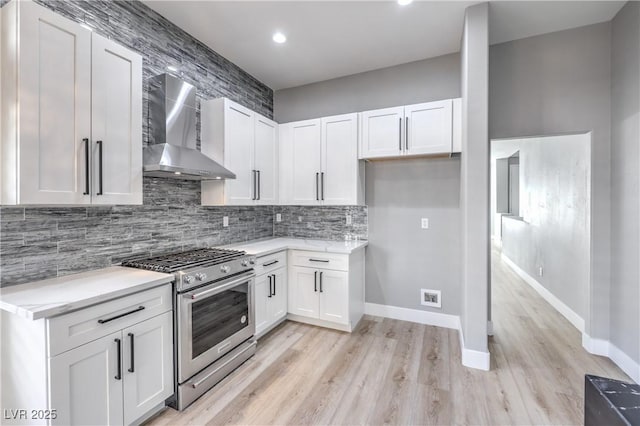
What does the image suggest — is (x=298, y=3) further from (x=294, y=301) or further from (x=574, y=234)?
(x=574, y=234)

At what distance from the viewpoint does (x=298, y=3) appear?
7.85 feet

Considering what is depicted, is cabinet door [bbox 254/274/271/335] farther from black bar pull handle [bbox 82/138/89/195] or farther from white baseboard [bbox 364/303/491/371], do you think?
black bar pull handle [bbox 82/138/89/195]

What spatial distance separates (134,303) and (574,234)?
174 inches

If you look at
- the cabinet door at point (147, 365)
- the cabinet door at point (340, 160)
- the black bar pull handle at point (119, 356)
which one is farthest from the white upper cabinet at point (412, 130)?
the black bar pull handle at point (119, 356)

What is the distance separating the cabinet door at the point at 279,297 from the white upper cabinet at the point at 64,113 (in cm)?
162

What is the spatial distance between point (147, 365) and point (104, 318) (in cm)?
46

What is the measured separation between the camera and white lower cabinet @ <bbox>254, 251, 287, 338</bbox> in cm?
290

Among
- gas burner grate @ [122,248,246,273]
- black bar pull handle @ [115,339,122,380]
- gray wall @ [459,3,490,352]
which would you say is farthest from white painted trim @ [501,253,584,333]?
black bar pull handle @ [115,339,122,380]

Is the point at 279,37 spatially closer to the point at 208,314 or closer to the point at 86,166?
the point at 86,166

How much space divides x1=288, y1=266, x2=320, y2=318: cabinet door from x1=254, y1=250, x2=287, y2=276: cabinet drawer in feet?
0.60

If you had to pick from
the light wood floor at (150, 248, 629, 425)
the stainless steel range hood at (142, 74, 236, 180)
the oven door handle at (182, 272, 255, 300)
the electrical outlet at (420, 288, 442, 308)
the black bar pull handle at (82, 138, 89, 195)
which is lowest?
the light wood floor at (150, 248, 629, 425)

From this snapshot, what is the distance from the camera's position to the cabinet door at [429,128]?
2912mm

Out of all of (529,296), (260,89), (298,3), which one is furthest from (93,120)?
(529,296)

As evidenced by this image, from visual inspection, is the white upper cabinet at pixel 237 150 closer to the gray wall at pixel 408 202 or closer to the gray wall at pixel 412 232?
the gray wall at pixel 408 202
